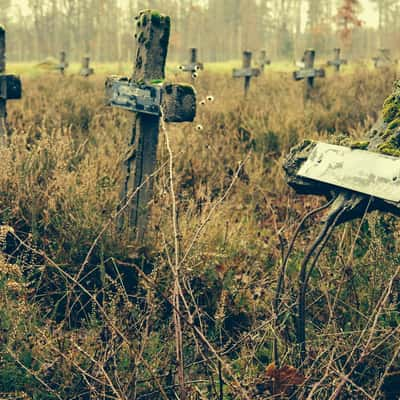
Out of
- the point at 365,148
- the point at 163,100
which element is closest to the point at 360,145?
the point at 365,148

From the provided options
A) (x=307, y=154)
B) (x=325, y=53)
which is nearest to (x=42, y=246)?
(x=307, y=154)

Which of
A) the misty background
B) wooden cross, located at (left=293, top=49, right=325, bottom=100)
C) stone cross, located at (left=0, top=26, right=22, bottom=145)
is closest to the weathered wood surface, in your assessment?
stone cross, located at (left=0, top=26, right=22, bottom=145)

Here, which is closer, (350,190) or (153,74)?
(350,190)

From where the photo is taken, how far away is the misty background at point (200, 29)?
56000 mm

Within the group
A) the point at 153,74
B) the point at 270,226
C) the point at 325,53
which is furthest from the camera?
the point at 325,53

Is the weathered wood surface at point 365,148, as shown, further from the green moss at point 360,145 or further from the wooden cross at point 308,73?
the wooden cross at point 308,73

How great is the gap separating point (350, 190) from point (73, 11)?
198 ft

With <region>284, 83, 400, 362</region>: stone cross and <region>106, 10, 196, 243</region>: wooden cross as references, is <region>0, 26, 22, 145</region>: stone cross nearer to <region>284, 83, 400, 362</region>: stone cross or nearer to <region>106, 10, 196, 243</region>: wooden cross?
<region>106, 10, 196, 243</region>: wooden cross

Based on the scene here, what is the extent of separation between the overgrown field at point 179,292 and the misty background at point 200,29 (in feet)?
148

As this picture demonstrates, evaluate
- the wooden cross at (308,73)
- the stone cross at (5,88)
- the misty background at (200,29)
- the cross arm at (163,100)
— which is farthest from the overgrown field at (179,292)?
the misty background at (200,29)

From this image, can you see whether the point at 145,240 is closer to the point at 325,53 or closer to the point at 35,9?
the point at 325,53

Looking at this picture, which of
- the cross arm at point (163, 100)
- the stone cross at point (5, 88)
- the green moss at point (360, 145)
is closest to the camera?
the green moss at point (360, 145)

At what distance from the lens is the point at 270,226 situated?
4.72m

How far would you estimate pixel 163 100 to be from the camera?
10.8 ft
